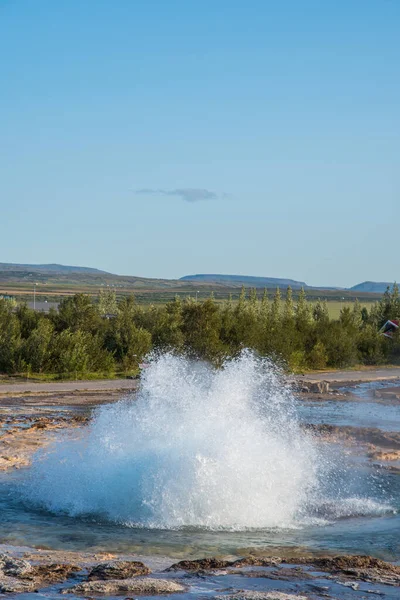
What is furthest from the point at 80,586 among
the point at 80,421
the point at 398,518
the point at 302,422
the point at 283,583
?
the point at 302,422

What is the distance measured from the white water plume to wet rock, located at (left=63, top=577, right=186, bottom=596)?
11.8ft

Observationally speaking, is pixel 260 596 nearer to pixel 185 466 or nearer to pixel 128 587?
pixel 128 587

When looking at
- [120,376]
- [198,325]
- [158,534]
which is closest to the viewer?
[158,534]

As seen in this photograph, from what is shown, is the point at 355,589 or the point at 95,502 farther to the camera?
the point at 95,502

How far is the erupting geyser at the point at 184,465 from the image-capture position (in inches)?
592

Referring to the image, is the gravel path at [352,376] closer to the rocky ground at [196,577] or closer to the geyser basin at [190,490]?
the geyser basin at [190,490]

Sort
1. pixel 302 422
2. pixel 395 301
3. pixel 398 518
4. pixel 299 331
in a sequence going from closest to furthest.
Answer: pixel 398 518
pixel 302 422
pixel 299 331
pixel 395 301

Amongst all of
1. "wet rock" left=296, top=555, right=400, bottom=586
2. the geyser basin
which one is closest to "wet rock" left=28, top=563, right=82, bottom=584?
the geyser basin

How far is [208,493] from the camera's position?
1506 cm

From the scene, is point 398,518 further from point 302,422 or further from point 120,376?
point 120,376

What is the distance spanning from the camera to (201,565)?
12156 millimetres

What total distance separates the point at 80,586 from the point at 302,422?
19384 mm

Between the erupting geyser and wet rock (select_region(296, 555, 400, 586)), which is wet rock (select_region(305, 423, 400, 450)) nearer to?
the erupting geyser

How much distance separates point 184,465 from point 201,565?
3138 mm
